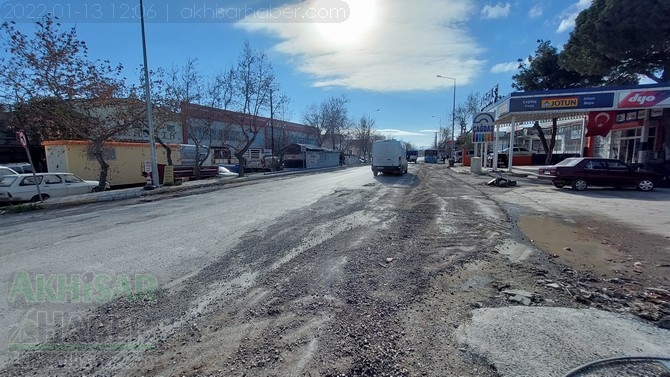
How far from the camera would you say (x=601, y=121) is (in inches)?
814

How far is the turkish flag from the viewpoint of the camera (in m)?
20.6

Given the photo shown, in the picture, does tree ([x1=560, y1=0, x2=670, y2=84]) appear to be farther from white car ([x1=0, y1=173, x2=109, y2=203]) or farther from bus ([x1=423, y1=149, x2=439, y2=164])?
bus ([x1=423, y1=149, x2=439, y2=164])

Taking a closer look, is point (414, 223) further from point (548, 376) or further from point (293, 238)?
point (548, 376)

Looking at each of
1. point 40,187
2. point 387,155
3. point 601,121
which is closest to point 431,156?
point 387,155

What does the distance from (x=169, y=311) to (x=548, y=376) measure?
12.4 ft

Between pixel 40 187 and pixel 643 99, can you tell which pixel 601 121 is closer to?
pixel 643 99

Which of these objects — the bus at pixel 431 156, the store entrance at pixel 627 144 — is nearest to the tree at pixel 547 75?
the store entrance at pixel 627 144

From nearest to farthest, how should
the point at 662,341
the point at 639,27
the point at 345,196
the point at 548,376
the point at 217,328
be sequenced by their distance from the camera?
the point at 548,376
the point at 662,341
the point at 217,328
the point at 345,196
the point at 639,27

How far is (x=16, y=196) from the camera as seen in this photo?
45.0 ft

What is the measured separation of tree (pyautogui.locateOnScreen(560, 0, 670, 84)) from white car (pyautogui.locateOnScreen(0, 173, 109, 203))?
3048 cm

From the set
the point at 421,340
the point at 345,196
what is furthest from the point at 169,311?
the point at 345,196

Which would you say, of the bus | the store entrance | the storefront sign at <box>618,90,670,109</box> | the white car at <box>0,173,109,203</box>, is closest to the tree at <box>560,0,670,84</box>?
the storefront sign at <box>618,90,670,109</box>

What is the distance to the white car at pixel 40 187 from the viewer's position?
A: 13.6 meters

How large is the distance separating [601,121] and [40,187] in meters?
31.7
